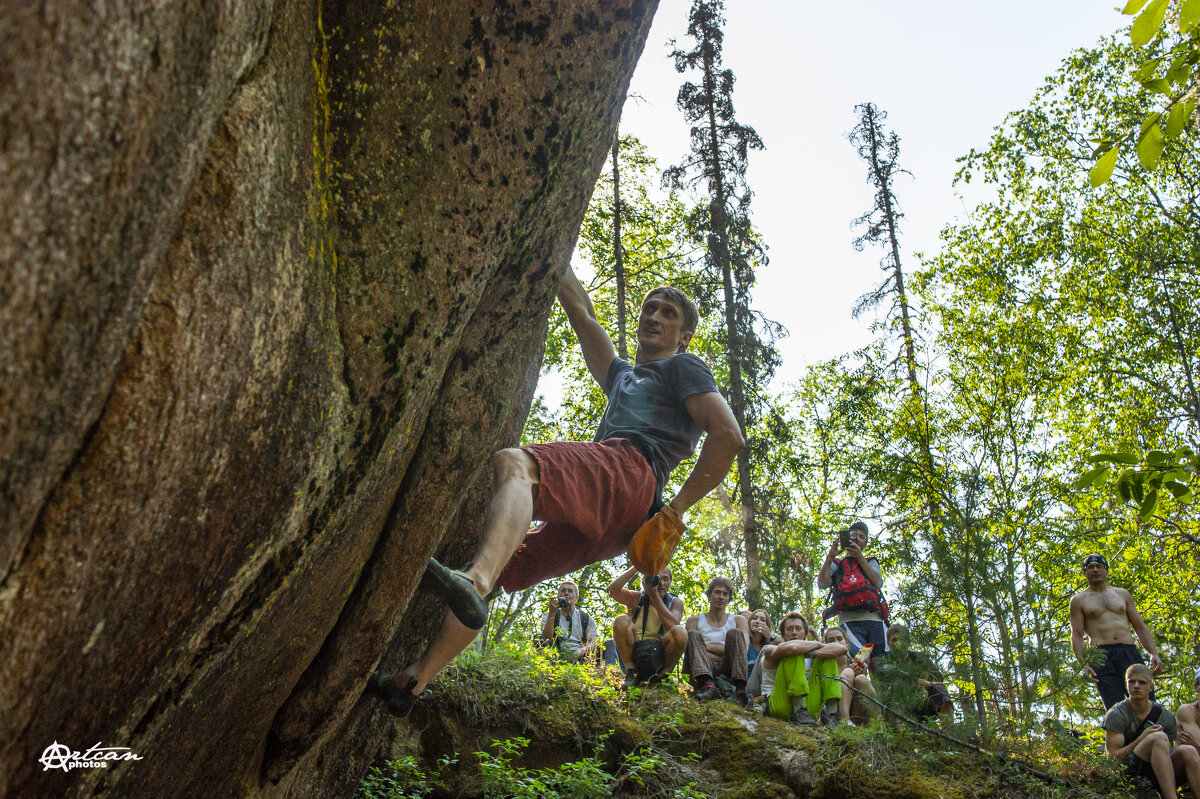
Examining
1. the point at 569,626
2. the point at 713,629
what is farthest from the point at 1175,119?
the point at 569,626

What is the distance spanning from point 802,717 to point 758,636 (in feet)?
5.89

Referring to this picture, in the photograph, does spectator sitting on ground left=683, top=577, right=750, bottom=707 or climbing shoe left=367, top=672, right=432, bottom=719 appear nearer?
climbing shoe left=367, top=672, right=432, bottom=719

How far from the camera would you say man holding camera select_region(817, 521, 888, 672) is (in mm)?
9383

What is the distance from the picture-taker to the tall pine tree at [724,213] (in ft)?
61.9

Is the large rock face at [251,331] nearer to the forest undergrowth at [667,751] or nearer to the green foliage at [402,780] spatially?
the green foliage at [402,780]

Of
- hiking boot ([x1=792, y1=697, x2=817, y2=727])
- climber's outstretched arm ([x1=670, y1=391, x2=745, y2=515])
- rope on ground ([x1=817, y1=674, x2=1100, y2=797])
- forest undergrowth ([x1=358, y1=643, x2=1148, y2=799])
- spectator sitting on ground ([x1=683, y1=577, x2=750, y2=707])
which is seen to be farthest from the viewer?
spectator sitting on ground ([x1=683, y1=577, x2=750, y2=707])

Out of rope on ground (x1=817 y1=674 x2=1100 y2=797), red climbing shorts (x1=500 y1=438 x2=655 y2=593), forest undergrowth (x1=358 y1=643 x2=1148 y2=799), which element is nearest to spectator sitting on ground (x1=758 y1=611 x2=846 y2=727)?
forest undergrowth (x1=358 y1=643 x2=1148 y2=799)

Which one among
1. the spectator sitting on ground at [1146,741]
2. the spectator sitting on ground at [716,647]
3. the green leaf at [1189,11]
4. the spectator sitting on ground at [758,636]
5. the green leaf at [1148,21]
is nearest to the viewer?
the green leaf at [1148,21]

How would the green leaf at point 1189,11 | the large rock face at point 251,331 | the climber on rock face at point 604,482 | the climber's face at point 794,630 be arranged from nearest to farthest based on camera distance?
the large rock face at point 251,331, the green leaf at point 1189,11, the climber on rock face at point 604,482, the climber's face at point 794,630

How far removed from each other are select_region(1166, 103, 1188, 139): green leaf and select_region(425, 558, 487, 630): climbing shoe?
3.32 m

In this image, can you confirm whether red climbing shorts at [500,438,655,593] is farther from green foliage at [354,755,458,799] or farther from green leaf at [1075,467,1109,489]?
green foliage at [354,755,458,799]

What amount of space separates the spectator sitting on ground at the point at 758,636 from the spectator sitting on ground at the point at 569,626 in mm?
1895

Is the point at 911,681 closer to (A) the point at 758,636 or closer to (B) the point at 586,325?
(A) the point at 758,636

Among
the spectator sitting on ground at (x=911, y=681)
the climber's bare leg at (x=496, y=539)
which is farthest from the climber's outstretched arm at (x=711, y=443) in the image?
the spectator sitting on ground at (x=911, y=681)
